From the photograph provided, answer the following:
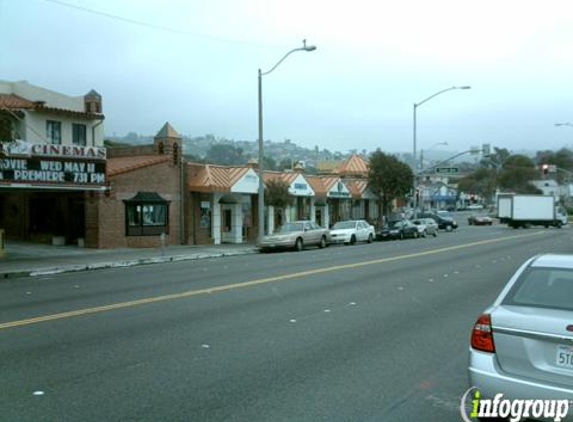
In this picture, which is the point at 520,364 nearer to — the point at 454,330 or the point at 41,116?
the point at 454,330

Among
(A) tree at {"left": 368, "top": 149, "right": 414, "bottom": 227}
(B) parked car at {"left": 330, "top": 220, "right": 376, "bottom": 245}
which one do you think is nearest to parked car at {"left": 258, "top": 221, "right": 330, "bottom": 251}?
(B) parked car at {"left": 330, "top": 220, "right": 376, "bottom": 245}

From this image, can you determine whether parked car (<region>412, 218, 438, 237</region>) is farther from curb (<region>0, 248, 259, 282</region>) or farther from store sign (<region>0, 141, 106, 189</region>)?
store sign (<region>0, 141, 106, 189</region>)

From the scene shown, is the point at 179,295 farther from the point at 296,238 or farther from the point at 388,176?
the point at 388,176

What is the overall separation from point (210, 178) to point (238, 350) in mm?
27123

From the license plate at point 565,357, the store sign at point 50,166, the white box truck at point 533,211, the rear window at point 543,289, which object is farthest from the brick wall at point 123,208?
the white box truck at point 533,211

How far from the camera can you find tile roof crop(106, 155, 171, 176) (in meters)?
30.5

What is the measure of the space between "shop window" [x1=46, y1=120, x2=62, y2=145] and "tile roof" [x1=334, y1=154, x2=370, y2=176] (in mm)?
32041

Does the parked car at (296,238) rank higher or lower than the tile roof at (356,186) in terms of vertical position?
lower

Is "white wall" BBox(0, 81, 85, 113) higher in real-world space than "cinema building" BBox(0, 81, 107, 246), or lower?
higher

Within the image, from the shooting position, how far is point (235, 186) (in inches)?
1396

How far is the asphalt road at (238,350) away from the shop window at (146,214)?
15.8 m

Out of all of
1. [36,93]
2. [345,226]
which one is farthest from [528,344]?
[36,93]

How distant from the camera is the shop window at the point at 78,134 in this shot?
33.6 metres

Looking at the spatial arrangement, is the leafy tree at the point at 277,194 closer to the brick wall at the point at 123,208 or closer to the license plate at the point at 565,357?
the brick wall at the point at 123,208
